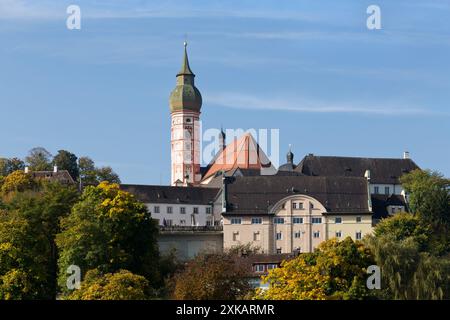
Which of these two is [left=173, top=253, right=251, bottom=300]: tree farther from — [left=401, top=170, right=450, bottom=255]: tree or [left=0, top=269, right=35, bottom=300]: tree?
[left=401, top=170, right=450, bottom=255]: tree

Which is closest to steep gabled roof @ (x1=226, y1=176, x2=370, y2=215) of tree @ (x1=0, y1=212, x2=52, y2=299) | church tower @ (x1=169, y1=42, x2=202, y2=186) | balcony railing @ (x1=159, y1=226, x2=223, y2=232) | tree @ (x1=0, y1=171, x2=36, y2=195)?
balcony railing @ (x1=159, y1=226, x2=223, y2=232)

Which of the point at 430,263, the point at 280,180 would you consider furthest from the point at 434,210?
the point at 430,263

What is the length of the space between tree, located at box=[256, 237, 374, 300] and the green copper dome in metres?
100

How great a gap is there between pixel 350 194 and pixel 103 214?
39151 millimetres

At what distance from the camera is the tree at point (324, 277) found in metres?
63.0

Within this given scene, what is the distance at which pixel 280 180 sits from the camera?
11681 centimetres

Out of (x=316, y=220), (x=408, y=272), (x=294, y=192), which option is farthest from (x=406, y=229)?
(x=408, y=272)

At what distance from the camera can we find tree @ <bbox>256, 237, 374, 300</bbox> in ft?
207

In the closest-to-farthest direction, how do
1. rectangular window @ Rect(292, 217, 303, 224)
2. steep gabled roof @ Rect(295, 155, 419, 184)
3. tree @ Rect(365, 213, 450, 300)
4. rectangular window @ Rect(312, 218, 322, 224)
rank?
tree @ Rect(365, 213, 450, 300) < rectangular window @ Rect(292, 217, 303, 224) < rectangular window @ Rect(312, 218, 322, 224) < steep gabled roof @ Rect(295, 155, 419, 184)

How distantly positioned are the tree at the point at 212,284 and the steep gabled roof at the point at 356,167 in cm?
5877

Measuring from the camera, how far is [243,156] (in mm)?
150875

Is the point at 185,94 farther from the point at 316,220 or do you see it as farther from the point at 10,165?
the point at 316,220

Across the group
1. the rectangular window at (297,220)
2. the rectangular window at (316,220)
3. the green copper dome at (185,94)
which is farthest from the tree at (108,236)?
the green copper dome at (185,94)

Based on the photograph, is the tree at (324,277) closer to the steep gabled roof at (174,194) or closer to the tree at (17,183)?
the tree at (17,183)
